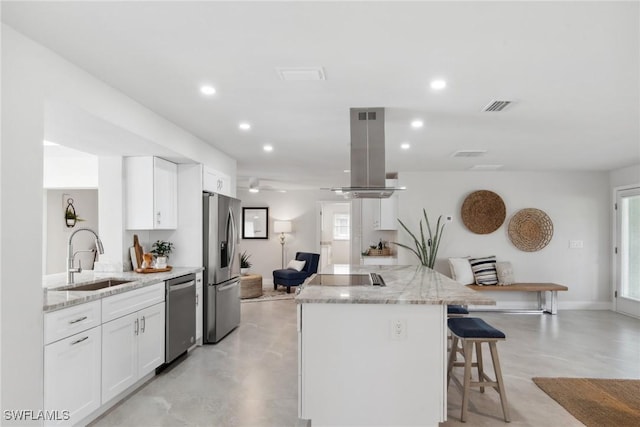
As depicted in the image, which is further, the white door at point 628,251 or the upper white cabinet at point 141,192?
the white door at point 628,251

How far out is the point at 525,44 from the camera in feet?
7.19

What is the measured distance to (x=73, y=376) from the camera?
8.19ft

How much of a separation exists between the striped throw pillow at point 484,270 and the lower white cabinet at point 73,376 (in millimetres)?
5512

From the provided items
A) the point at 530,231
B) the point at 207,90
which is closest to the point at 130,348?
the point at 207,90

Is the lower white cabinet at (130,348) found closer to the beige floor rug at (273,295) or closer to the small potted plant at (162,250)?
the small potted plant at (162,250)

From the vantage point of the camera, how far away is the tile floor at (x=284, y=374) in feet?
9.53

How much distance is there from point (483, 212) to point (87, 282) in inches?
232

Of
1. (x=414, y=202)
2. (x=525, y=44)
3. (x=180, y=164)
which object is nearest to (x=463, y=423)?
(x=525, y=44)

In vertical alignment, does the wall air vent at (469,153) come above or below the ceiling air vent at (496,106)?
below

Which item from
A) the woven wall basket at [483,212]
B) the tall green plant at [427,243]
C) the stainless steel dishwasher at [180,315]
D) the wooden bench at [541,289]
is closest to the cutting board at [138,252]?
the stainless steel dishwasher at [180,315]

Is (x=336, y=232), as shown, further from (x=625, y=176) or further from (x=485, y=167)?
(x=625, y=176)

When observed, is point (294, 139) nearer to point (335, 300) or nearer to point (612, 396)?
point (335, 300)

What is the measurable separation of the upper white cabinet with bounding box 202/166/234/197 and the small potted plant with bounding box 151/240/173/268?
0.75 meters

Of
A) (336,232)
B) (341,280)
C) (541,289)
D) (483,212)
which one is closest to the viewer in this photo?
(341,280)
